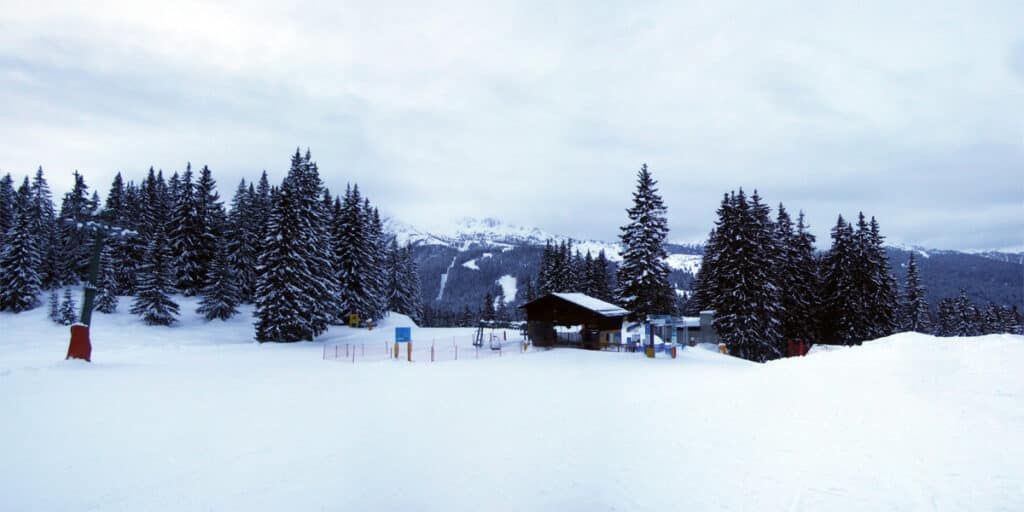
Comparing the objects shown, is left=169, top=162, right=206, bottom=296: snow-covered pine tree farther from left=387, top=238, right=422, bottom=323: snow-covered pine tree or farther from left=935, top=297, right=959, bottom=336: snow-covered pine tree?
left=935, top=297, right=959, bottom=336: snow-covered pine tree

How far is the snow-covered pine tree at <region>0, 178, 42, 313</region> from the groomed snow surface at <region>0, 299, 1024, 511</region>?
3209 centimetres

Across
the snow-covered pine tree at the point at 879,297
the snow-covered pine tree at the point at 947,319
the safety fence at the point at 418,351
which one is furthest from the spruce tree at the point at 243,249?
the snow-covered pine tree at the point at 947,319

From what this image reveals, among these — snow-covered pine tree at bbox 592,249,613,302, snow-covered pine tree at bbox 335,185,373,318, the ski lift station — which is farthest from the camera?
snow-covered pine tree at bbox 592,249,613,302

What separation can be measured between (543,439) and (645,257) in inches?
1103

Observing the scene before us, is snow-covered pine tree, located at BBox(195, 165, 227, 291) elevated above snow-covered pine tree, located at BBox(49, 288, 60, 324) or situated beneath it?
elevated above

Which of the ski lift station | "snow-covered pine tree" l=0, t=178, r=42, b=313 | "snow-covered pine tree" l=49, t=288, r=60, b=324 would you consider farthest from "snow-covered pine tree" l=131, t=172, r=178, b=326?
the ski lift station

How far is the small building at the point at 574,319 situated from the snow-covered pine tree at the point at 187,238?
129 ft

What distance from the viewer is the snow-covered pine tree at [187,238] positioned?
52312 mm

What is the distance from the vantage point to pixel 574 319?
39344 mm

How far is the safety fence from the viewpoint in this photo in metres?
31.5

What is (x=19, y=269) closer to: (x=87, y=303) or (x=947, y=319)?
(x=87, y=303)

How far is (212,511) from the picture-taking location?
766 cm

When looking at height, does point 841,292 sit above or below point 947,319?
above

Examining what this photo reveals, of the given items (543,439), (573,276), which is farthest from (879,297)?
(543,439)
